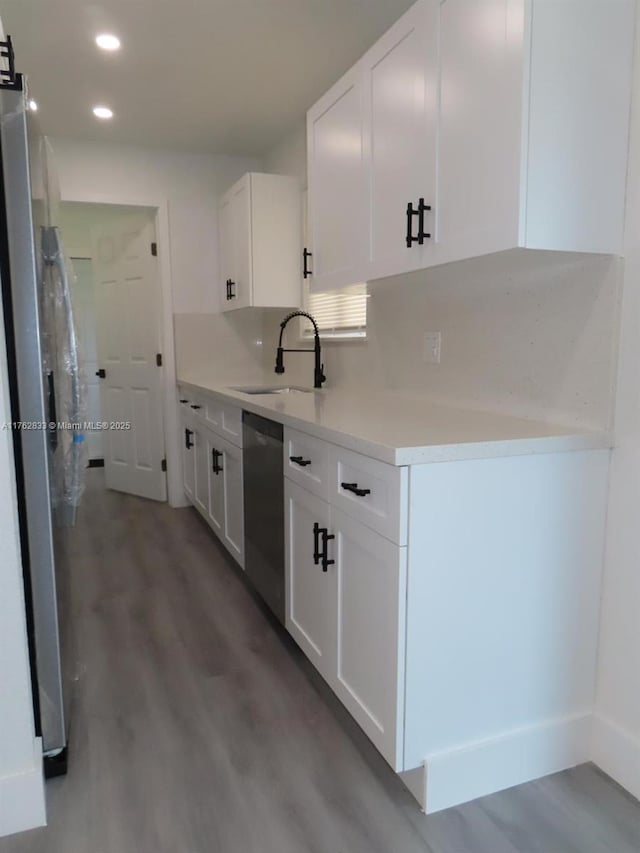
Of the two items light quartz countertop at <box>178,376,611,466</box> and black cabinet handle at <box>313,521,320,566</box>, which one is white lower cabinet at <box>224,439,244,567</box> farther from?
black cabinet handle at <box>313,521,320,566</box>

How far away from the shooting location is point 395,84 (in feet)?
6.18

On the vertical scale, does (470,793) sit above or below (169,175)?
below

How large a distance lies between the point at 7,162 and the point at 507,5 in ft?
3.97

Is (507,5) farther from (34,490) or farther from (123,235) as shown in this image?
(123,235)

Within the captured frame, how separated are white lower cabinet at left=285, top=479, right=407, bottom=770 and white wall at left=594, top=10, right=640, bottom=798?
0.65m

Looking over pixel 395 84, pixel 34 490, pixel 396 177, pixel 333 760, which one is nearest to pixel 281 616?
pixel 333 760

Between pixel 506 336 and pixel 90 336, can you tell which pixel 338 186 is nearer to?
pixel 506 336

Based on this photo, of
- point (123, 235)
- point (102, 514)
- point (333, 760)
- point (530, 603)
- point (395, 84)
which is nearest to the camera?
point (530, 603)

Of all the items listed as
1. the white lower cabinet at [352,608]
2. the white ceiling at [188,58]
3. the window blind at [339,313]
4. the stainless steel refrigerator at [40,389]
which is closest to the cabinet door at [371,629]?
the white lower cabinet at [352,608]

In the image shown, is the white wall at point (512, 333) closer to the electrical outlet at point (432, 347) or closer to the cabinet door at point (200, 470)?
the electrical outlet at point (432, 347)

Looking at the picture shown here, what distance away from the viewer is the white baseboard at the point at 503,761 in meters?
1.54

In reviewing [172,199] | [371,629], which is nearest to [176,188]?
[172,199]

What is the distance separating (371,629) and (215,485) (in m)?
1.86

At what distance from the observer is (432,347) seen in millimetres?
2348
